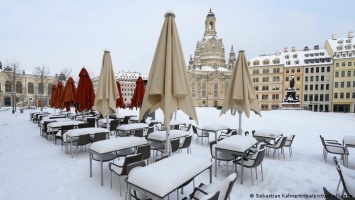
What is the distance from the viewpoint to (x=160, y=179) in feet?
10.5

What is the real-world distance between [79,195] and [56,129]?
23.1 feet

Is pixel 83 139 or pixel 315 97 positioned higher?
pixel 315 97

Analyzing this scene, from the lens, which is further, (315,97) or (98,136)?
(315,97)

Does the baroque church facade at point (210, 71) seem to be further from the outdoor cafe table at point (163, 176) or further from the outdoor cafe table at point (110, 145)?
the outdoor cafe table at point (163, 176)

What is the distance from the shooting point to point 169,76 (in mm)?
4441

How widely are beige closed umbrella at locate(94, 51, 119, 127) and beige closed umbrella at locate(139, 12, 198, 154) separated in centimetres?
386

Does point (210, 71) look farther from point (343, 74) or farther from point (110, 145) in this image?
point (110, 145)

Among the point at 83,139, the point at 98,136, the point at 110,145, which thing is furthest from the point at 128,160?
the point at 83,139

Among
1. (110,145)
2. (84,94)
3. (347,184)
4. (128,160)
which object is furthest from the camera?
(84,94)

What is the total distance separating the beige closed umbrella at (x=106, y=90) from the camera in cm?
804

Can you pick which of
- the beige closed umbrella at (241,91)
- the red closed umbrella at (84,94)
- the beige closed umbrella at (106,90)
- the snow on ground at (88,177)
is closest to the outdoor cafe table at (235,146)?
the snow on ground at (88,177)

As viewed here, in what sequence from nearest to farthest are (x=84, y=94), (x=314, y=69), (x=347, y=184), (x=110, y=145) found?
(x=347, y=184), (x=110, y=145), (x=84, y=94), (x=314, y=69)

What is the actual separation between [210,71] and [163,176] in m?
86.2

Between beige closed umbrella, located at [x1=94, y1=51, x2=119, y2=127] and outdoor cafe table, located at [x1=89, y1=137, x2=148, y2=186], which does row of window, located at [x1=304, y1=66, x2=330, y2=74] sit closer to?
beige closed umbrella, located at [x1=94, y1=51, x2=119, y2=127]
